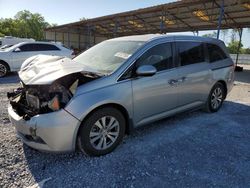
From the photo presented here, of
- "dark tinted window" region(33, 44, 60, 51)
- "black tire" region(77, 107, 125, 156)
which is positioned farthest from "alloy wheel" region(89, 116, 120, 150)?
"dark tinted window" region(33, 44, 60, 51)

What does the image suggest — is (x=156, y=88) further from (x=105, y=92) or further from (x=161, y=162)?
(x=161, y=162)

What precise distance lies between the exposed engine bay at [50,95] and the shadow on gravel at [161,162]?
686 millimetres

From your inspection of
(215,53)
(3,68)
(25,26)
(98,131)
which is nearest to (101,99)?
(98,131)

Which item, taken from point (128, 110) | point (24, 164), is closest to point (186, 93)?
point (128, 110)

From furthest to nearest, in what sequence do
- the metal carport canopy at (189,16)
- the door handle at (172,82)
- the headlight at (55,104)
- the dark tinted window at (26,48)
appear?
the metal carport canopy at (189,16)
the dark tinted window at (26,48)
the door handle at (172,82)
the headlight at (55,104)

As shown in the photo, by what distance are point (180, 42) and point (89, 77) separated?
2.06 meters

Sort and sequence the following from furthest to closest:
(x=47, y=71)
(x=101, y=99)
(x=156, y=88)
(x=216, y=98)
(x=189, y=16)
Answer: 1. (x=189, y=16)
2. (x=216, y=98)
3. (x=156, y=88)
4. (x=47, y=71)
5. (x=101, y=99)

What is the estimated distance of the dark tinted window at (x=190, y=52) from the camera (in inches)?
176

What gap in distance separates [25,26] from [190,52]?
73298 millimetres

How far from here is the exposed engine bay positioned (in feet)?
9.95

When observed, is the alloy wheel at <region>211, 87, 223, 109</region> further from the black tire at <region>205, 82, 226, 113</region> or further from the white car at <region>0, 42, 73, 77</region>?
the white car at <region>0, 42, 73, 77</region>

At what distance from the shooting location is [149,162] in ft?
10.8

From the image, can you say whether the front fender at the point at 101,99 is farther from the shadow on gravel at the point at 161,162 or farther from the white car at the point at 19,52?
the white car at the point at 19,52

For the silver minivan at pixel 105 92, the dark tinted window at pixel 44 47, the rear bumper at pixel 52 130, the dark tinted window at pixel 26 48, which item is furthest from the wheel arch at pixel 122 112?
the dark tinted window at pixel 44 47
